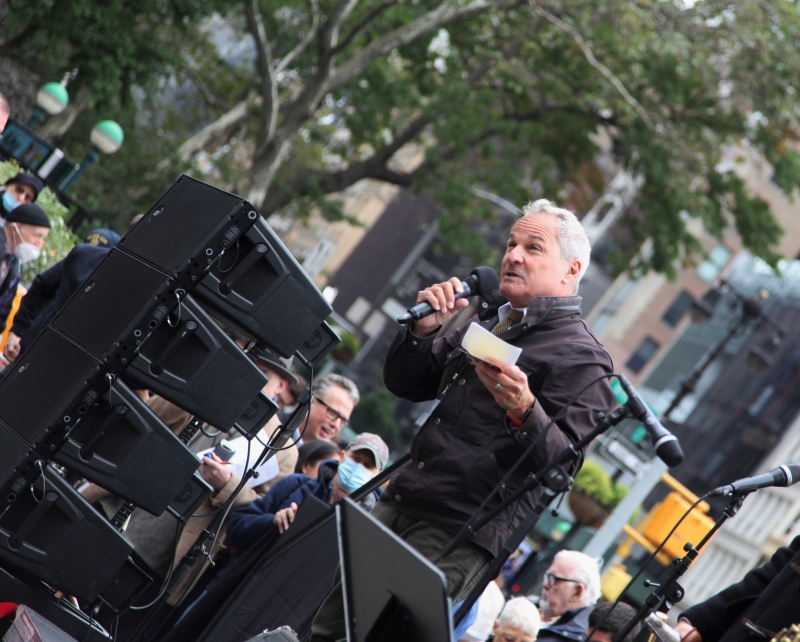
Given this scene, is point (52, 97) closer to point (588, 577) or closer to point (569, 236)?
point (588, 577)

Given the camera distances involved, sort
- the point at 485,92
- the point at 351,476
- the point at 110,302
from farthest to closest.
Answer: the point at 485,92 < the point at 351,476 < the point at 110,302

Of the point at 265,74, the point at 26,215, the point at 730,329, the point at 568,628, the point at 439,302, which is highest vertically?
the point at 730,329

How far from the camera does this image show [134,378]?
382 centimetres

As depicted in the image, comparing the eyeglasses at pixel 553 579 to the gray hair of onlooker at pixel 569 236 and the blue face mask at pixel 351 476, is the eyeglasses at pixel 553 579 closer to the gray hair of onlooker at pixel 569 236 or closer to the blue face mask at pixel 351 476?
the blue face mask at pixel 351 476

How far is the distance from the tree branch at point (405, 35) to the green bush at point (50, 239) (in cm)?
541

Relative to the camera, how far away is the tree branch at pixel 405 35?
46.3 ft

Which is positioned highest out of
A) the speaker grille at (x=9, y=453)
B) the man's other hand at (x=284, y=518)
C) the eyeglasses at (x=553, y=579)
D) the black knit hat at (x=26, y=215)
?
the eyeglasses at (x=553, y=579)

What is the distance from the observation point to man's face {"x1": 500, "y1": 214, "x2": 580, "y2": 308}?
3.33 m

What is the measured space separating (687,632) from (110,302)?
111 inches

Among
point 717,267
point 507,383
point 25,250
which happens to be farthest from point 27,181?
point 717,267

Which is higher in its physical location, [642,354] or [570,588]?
[642,354]

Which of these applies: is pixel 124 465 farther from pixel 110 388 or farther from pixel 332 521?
A: pixel 332 521

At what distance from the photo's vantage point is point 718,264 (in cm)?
4438

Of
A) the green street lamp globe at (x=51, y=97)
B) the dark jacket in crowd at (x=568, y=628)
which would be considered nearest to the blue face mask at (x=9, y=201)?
the green street lamp globe at (x=51, y=97)
